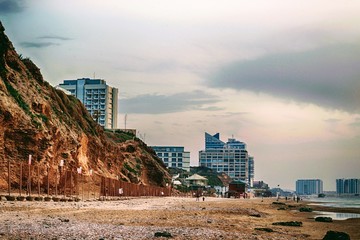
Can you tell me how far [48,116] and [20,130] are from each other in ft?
25.1

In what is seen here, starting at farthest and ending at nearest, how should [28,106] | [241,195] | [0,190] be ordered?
[241,195] < [28,106] < [0,190]

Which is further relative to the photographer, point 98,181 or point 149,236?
point 98,181

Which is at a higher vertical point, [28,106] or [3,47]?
[3,47]

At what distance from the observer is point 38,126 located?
43.1 metres

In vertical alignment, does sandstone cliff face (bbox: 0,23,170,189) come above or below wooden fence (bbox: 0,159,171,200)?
above

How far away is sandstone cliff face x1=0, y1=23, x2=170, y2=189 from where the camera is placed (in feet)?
130

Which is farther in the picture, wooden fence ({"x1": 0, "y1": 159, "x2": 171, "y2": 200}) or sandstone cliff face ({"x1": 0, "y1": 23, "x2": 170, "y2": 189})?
sandstone cliff face ({"x1": 0, "y1": 23, "x2": 170, "y2": 189})

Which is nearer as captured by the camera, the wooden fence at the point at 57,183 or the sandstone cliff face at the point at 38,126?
the wooden fence at the point at 57,183

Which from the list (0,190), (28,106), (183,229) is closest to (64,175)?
(28,106)

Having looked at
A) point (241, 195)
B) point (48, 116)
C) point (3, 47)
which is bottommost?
point (241, 195)

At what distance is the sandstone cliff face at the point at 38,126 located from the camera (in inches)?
1560

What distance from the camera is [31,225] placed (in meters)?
16.4

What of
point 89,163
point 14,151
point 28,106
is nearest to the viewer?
Result: point 14,151

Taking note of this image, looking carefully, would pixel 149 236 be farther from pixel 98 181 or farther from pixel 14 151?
pixel 98 181
